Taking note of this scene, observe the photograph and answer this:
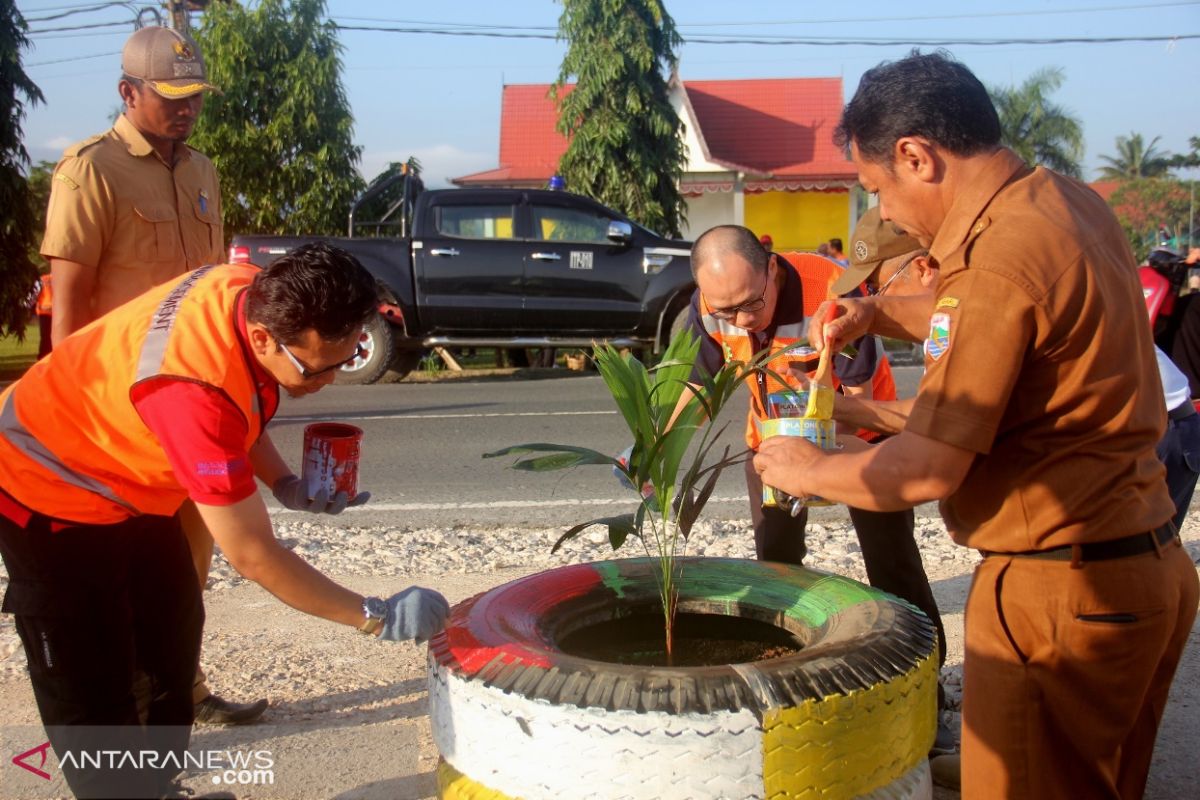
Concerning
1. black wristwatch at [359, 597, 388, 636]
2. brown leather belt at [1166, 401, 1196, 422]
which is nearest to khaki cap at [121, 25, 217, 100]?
black wristwatch at [359, 597, 388, 636]

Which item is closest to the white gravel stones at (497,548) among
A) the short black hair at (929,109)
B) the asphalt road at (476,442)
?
the asphalt road at (476,442)

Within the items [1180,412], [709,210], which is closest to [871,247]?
[1180,412]

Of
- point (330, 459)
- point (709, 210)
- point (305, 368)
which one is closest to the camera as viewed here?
point (305, 368)

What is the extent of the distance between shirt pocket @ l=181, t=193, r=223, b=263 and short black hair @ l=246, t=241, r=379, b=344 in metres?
1.51

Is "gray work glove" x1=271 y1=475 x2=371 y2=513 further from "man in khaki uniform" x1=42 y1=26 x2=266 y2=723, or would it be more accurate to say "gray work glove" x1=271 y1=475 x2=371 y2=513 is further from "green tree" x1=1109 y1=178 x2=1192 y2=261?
"green tree" x1=1109 y1=178 x2=1192 y2=261

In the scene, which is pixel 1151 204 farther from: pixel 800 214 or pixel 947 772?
pixel 947 772

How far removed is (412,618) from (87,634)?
77 centimetres

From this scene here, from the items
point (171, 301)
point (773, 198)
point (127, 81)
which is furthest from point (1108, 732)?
point (773, 198)

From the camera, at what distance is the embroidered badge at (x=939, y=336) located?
198cm

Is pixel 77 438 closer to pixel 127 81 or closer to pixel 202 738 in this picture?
pixel 202 738

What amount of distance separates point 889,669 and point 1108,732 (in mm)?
417

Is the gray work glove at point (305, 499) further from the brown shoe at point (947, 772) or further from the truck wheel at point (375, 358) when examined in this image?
the truck wheel at point (375, 358)

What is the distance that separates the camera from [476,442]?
27.0ft

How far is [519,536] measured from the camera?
539 cm
